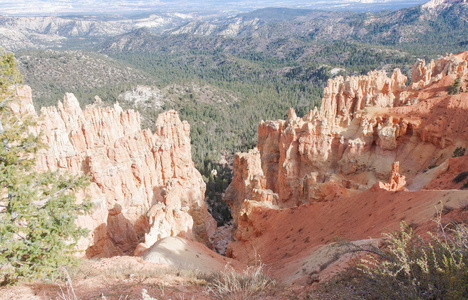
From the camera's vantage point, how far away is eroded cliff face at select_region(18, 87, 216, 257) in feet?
55.2

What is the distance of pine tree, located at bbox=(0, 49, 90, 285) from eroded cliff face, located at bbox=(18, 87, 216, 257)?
6966 mm

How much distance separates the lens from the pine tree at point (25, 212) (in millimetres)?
6575

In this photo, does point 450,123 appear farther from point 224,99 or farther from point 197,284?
point 224,99

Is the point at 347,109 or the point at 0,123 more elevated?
the point at 0,123

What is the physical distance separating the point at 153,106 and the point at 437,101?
68.3m

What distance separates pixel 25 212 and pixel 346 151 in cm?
2622

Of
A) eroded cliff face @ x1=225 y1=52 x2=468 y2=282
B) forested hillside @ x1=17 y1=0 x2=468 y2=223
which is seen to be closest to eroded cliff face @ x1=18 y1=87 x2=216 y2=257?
eroded cliff face @ x1=225 y1=52 x2=468 y2=282

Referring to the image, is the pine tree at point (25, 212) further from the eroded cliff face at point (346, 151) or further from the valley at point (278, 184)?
the eroded cliff face at point (346, 151)

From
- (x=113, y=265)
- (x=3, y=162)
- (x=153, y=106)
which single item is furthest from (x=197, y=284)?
(x=153, y=106)

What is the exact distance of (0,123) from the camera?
710 centimetres

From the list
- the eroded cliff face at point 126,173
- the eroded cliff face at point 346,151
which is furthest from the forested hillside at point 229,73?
the eroded cliff face at point 126,173

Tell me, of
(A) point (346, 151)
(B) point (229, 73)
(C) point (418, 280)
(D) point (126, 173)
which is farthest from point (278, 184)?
(B) point (229, 73)

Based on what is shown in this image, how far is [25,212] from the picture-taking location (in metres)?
6.85

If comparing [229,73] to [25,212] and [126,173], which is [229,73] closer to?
[126,173]
